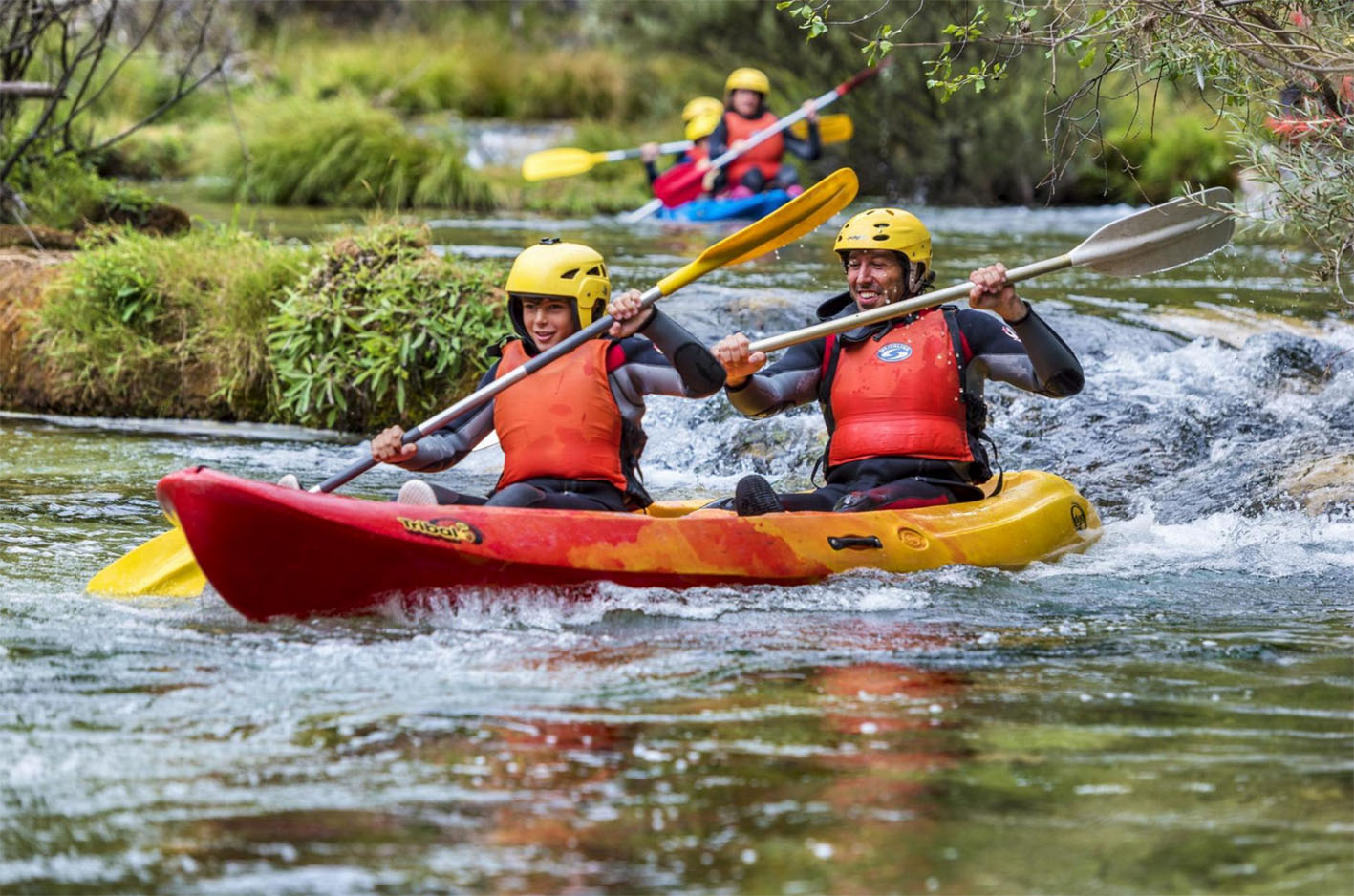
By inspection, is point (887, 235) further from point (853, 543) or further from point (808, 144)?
point (808, 144)

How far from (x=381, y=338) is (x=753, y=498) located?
10.7 feet

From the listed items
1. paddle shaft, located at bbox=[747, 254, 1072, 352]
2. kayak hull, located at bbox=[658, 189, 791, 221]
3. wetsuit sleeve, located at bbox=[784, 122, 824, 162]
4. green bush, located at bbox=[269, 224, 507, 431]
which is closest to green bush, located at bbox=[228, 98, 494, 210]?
kayak hull, located at bbox=[658, 189, 791, 221]

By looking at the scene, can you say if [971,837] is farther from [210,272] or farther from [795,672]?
[210,272]

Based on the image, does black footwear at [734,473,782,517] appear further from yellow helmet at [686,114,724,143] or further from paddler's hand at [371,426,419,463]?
yellow helmet at [686,114,724,143]

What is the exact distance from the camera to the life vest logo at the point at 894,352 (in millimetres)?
5277

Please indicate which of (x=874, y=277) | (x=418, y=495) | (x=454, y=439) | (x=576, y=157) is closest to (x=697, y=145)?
(x=576, y=157)

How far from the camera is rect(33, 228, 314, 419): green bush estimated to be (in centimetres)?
808

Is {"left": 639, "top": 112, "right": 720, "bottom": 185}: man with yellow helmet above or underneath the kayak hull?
above

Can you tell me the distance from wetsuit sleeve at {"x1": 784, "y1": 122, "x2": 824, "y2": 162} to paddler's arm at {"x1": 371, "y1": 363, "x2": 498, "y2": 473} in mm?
9040

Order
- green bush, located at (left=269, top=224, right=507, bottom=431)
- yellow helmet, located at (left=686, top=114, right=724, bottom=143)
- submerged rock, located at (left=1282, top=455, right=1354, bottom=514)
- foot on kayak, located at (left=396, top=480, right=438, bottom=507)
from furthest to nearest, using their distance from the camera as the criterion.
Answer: yellow helmet, located at (left=686, top=114, right=724, bottom=143) < green bush, located at (left=269, top=224, right=507, bottom=431) < submerged rock, located at (left=1282, top=455, right=1354, bottom=514) < foot on kayak, located at (left=396, top=480, right=438, bottom=507)

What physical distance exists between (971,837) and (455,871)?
0.90m

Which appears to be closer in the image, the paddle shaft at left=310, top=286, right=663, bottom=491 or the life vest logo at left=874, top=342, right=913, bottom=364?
the paddle shaft at left=310, top=286, right=663, bottom=491

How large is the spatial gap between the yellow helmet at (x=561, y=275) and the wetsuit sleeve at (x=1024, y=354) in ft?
4.07

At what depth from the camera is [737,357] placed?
506cm
